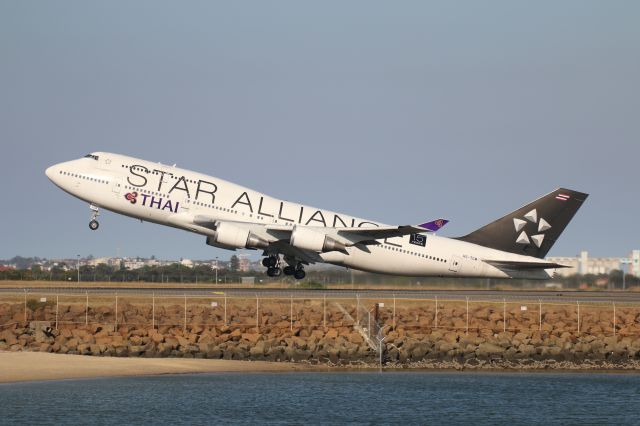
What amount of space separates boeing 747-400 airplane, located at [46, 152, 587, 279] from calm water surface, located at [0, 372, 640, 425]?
646 inches

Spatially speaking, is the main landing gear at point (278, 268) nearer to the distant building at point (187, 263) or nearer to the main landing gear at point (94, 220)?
the main landing gear at point (94, 220)

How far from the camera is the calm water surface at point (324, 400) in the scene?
40.8 m

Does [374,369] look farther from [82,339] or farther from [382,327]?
[82,339]

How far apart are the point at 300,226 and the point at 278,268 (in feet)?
14.2

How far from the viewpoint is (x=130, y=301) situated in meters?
63.2

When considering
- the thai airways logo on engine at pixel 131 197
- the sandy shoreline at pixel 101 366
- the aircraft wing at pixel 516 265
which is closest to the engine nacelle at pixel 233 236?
the thai airways logo on engine at pixel 131 197

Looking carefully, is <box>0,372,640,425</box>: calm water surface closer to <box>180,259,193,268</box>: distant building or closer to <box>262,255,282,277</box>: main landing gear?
<box>262,255,282,277</box>: main landing gear

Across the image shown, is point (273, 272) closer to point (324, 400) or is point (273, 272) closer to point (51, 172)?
point (51, 172)

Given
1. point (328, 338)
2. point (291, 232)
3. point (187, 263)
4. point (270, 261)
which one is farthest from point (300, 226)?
point (187, 263)

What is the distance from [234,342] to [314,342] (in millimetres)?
3829

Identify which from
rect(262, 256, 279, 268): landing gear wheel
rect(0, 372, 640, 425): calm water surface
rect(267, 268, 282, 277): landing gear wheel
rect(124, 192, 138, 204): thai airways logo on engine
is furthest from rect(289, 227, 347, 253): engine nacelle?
rect(0, 372, 640, 425): calm water surface

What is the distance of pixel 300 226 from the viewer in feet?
228

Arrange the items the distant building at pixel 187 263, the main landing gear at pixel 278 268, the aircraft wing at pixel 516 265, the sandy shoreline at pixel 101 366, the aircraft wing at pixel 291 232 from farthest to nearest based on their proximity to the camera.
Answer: the distant building at pixel 187 263, the aircraft wing at pixel 516 265, the main landing gear at pixel 278 268, the aircraft wing at pixel 291 232, the sandy shoreline at pixel 101 366

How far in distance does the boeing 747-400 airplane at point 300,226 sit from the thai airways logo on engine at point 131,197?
6 centimetres
